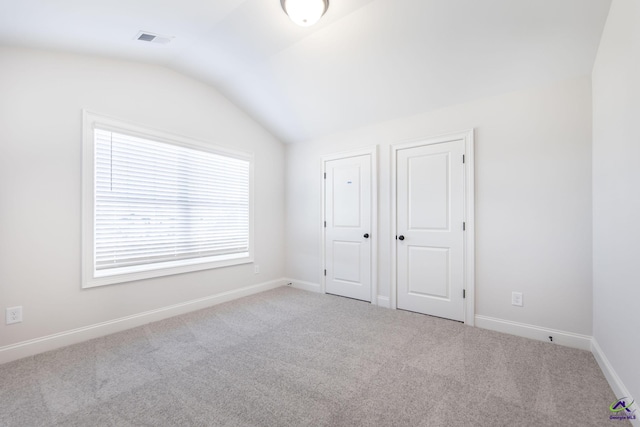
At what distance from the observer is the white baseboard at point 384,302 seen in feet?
11.7

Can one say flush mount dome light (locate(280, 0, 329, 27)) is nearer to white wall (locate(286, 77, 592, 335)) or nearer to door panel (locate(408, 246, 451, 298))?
white wall (locate(286, 77, 592, 335))

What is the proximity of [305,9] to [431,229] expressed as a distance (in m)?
2.53

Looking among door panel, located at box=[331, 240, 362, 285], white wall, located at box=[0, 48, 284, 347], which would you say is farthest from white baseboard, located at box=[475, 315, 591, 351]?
white wall, located at box=[0, 48, 284, 347]

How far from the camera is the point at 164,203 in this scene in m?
3.27

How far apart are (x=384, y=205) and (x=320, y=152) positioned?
135 cm

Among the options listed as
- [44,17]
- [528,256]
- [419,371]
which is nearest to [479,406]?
[419,371]

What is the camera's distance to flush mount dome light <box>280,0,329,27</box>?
2066 millimetres

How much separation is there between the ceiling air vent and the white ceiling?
0.06 m

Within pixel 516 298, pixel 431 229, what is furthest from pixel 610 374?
pixel 431 229

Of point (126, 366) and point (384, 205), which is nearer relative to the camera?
point (126, 366)

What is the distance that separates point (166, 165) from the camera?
328 cm

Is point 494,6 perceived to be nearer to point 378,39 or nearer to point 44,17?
point 378,39
